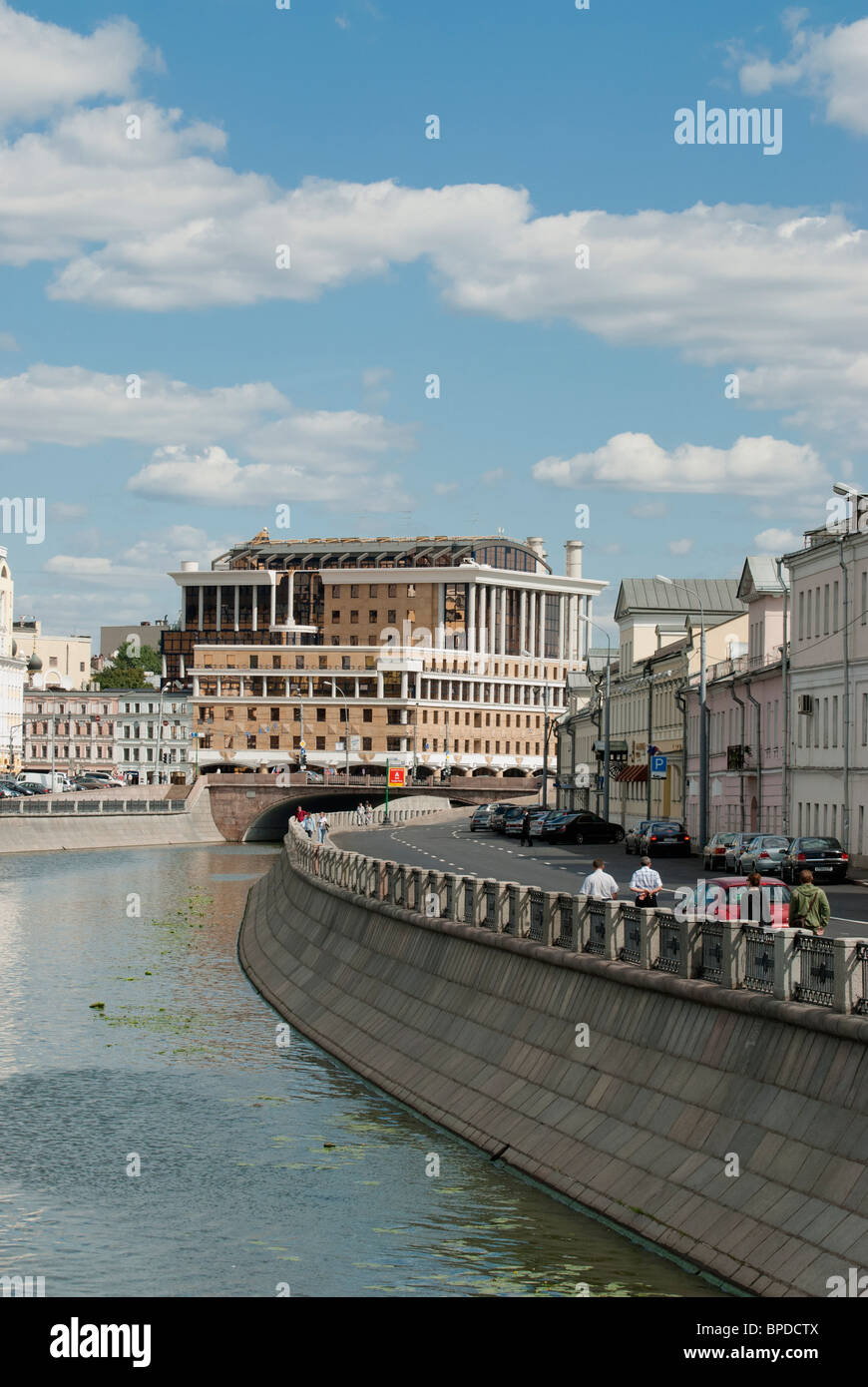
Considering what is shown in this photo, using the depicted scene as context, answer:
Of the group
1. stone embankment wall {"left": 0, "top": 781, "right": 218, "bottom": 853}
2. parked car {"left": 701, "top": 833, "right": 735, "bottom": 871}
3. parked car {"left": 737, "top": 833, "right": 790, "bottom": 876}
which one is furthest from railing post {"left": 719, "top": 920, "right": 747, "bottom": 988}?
stone embankment wall {"left": 0, "top": 781, "right": 218, "bottom": 853}

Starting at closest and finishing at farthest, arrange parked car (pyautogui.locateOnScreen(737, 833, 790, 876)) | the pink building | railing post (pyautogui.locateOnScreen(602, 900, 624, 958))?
railing post (pyautogui.locateOnScreen(602, 900, 624, 958)), parked car (pyautogui.locateOnScreen(737, 833, 790, 876)), the pink building

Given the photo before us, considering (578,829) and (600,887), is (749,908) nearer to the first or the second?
(600,887)

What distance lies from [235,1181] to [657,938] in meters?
6.35

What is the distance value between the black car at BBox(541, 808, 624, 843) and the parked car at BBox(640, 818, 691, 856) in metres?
13.0

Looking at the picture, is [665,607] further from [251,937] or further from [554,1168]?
[554,1168]

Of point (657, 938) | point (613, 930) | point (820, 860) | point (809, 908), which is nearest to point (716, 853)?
point (820, 860)

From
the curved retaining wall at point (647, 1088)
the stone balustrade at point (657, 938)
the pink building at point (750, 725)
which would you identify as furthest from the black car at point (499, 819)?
the curved retaining wall at point (647, 1088)

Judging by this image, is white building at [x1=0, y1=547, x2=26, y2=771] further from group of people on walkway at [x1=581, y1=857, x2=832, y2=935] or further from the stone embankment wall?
group of people on walkway at [x1=581, y1=857, x2=832, y2=935]

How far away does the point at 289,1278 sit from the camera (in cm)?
1927

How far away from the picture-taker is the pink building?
72688 mm

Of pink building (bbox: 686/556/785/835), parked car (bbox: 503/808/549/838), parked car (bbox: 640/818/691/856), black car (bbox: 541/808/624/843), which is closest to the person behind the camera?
parked car (bbox: 640/818/691/856)

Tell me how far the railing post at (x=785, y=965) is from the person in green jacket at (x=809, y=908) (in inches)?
103

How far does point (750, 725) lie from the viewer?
251 feet
